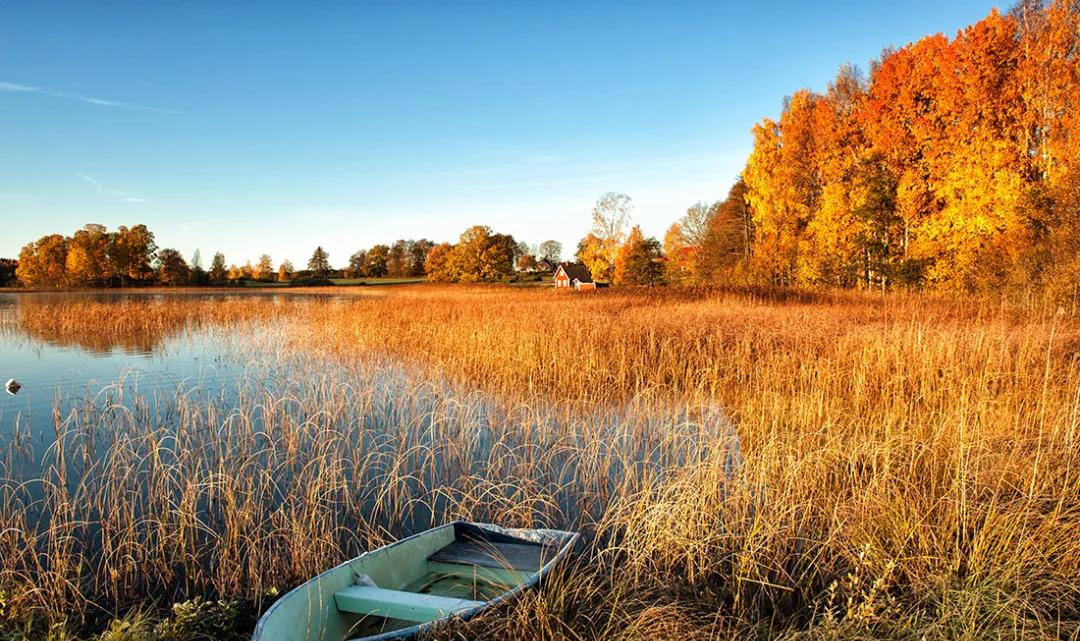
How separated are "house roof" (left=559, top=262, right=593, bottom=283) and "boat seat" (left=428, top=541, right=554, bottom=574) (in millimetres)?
61086

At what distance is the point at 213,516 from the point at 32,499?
1879 mm

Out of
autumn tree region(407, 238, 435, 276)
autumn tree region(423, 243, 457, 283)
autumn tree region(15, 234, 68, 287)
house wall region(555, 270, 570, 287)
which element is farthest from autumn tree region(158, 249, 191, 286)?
house wall region(555, 270, 570, 287)

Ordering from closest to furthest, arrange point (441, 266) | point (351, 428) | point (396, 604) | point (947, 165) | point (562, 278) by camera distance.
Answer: point (396, 604) < point (351, 428) < point (947, 165) < point (562, 278) < point (441, 266)

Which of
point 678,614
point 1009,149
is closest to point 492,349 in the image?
point 678,614

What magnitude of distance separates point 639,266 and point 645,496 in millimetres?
45089

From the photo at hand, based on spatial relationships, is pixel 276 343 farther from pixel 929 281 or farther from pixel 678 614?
pixel 929 281

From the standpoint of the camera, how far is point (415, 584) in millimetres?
3781

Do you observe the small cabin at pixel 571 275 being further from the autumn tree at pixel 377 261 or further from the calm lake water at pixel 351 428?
the calm lake water at pixel 351 428

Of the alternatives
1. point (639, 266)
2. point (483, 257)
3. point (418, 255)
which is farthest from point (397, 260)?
point (639, 266)

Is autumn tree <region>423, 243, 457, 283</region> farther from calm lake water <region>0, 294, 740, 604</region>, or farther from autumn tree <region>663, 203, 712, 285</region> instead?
calm lake water <region>0, 294, 740, 604</region>

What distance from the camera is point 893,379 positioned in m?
7.41

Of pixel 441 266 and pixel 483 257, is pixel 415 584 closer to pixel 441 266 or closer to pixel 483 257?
pixel 483 257

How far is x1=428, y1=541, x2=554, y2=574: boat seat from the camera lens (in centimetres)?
372

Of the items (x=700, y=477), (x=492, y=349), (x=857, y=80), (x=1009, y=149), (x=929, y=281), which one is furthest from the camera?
(x=857, y=80)
